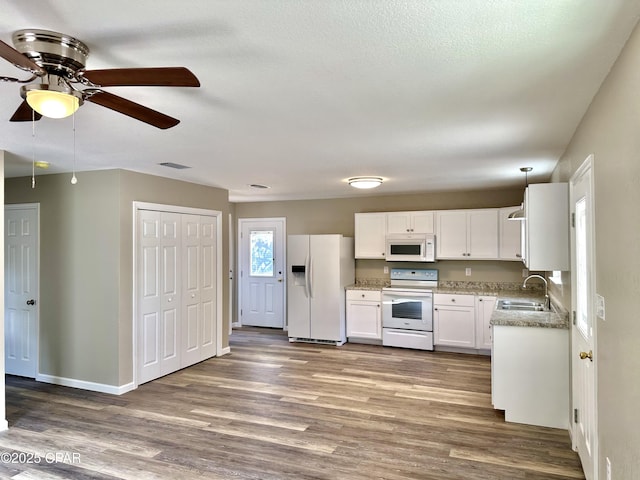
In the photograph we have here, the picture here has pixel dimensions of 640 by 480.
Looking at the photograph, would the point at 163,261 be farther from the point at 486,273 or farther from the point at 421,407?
the point at 486,273

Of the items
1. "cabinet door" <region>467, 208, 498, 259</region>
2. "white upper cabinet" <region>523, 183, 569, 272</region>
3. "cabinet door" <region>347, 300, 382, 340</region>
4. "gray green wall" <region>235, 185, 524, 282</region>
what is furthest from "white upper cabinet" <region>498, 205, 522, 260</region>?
"white upper cabinet" <region>523, 183, 569, 272</region>

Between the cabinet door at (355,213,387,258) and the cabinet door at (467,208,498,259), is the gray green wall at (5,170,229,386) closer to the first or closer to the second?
the cabinet door at (355,213,387,258)

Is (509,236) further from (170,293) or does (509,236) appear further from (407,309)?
(170,293)

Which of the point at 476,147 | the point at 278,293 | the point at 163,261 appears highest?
the point at 476,147

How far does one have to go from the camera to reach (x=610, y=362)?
196 cm

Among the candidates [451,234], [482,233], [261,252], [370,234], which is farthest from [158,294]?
[482,233]

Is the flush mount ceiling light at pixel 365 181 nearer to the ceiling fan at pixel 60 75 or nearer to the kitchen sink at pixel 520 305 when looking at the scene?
the kitchen sink at pixel 520 305

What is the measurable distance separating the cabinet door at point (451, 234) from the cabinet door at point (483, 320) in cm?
72

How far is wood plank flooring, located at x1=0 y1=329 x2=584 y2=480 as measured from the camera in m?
2.88

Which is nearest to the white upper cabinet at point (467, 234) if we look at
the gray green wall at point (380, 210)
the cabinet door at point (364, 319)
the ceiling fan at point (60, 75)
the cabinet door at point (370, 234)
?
the gray green wall at point (380, 210)

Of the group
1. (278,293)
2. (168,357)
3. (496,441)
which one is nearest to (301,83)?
(496,441)

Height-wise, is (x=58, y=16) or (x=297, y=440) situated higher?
(x=58, y=16)

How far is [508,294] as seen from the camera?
5.66 metres

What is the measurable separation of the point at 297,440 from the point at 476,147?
2755 millimetres
